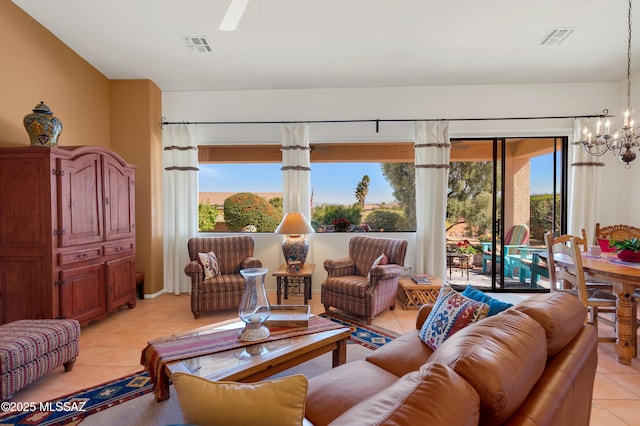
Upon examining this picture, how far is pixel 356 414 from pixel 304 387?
0.14 metres

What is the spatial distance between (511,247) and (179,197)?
491 centimetres

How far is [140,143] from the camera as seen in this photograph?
4.23 metres

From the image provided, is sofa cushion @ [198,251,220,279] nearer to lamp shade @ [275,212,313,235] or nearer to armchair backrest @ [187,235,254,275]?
armchair backrest @ [187,235,254,275]

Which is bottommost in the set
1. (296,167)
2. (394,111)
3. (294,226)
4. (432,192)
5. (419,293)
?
(419,293)

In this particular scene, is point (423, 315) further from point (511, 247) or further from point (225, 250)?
point (511, 247)

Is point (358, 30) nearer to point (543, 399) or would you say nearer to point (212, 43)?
point (212, 43)

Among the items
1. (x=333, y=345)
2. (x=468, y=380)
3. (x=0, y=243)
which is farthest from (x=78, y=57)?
(x=468, y=380)

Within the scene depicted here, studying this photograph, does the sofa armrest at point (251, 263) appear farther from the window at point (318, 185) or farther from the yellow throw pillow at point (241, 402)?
the yellow throw pillow at point (241, 402)

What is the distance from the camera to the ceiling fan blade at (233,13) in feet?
6.13

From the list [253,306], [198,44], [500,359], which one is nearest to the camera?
[500,359]

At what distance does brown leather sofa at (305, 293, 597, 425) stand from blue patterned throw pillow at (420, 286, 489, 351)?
0.31m

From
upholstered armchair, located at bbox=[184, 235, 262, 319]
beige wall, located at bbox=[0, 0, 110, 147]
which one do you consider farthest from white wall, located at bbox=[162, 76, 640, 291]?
beige wall, located at bbox=[0, 0, 110, 147]

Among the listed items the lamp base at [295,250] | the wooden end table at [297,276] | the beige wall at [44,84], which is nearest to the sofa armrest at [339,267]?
the wooden end table at [297,276]

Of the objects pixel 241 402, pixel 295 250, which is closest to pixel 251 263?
pixel 295 250
